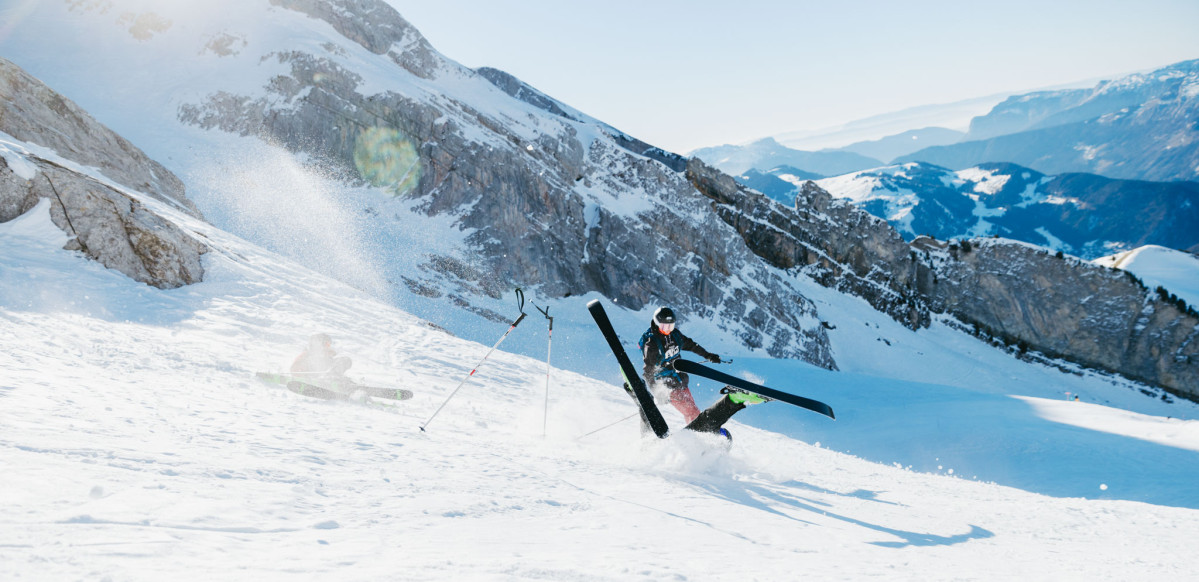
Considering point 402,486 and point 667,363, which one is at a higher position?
point 667,363

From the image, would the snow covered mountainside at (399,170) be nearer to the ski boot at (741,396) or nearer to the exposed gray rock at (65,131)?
the exposed gray rock at (65,131)

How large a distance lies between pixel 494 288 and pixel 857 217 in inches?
2738

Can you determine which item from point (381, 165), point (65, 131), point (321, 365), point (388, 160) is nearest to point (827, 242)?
point (388, 160)

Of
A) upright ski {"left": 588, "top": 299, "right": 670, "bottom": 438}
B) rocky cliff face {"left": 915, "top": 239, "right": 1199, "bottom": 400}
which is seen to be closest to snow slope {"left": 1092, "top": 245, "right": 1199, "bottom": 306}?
rocky cliff face {"left": 915, "top": 239, "right": 1199, "bottom": 400}

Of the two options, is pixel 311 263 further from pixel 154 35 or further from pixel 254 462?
pixel 154 35

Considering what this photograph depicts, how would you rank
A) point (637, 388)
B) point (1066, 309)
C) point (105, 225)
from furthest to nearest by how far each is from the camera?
point (1066, 309)
point (105, 225)
point (637, 388)

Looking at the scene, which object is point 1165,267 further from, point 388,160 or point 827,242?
point 388,160

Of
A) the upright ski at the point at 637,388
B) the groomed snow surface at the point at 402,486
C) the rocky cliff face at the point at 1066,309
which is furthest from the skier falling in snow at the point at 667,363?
the rocky cliff face at the point at 1066,309

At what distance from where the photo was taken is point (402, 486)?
530cm

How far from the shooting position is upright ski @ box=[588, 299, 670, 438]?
348 inches

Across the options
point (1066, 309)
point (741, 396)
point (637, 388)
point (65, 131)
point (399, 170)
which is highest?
point (399, 170)

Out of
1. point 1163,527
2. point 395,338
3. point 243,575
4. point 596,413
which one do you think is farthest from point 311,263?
point 1163,527

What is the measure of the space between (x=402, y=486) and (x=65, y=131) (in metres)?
27.3

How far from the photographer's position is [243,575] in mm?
2936
